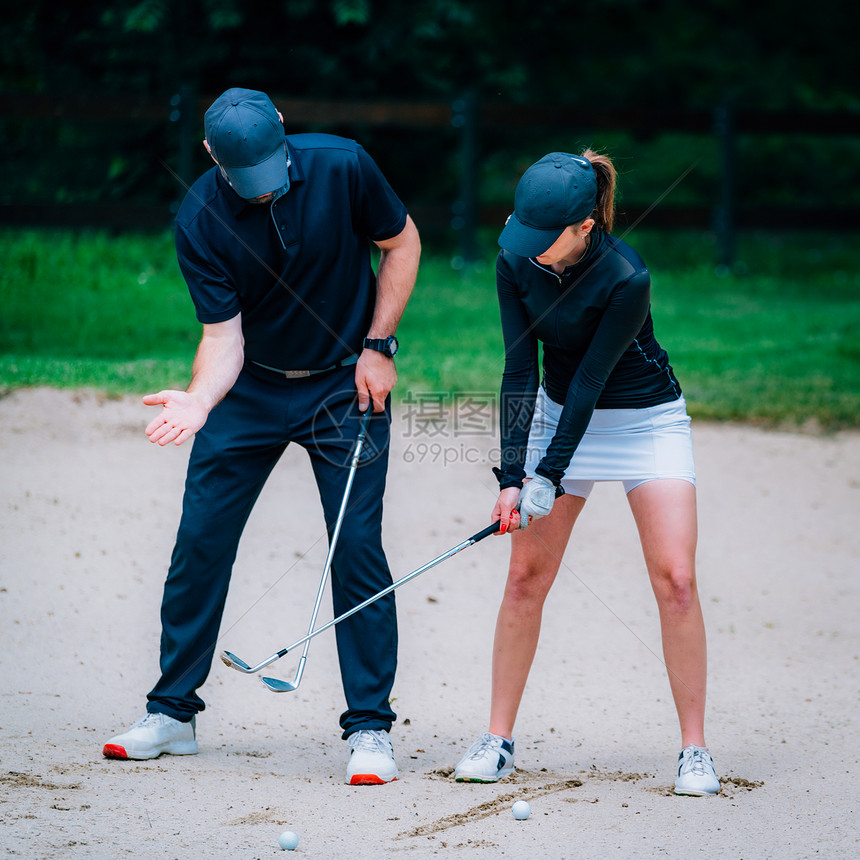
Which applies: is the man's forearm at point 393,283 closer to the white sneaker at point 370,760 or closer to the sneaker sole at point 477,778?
the white sneaker at point 370,760

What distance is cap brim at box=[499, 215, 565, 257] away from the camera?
3139 millimetres

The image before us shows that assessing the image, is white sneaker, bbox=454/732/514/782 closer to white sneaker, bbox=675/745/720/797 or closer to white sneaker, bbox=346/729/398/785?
white sneaker, bbox=346/729/398/785

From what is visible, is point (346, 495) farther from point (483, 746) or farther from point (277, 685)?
point (483, 746)

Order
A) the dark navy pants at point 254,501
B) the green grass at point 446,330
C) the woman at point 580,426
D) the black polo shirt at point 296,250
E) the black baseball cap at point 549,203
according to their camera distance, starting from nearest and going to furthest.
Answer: the black baseball cap at point 549,203, the woman at point 580,426, the black polo shirt at point 296,250, the dark navy pants at point 254,501, the green grass at point 446,330

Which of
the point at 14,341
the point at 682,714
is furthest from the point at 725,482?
the point at 14,341

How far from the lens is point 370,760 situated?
138 inches

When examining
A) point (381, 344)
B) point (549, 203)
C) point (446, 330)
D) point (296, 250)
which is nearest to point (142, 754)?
point (381, 344)

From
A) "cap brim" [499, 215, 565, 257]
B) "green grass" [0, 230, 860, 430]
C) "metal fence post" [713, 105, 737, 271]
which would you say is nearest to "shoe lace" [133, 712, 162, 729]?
"cap brim" [499, 215, 565, 257]

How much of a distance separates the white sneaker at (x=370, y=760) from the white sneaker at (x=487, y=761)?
0.20 meters

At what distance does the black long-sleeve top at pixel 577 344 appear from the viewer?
3244mm

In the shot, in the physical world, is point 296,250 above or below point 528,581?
above

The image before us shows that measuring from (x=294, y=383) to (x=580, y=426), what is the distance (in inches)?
34.9

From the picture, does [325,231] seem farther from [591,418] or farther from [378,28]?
[378,28]

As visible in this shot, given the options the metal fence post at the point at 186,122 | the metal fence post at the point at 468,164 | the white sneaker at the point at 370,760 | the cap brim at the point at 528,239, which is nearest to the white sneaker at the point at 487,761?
the white sneaker at the point at 370,760
